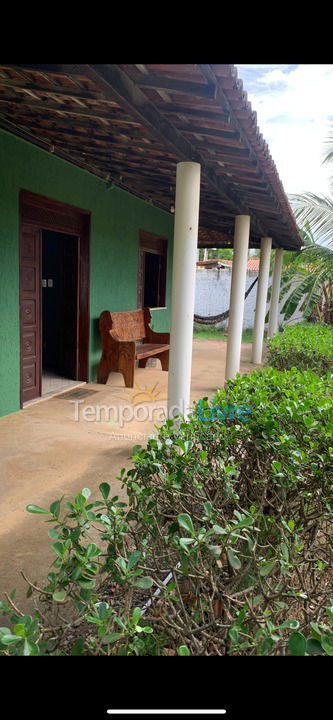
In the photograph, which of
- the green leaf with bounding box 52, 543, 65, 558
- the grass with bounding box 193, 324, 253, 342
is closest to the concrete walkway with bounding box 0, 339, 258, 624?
the green leaf with bounding box 52, 543, 65, 558

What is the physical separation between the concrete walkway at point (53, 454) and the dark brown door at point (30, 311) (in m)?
0.31

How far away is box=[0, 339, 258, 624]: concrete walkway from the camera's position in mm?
2725

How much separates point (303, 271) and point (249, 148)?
10.8 meters

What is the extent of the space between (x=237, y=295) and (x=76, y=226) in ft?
7.86

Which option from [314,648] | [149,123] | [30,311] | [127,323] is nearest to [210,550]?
[314,648]

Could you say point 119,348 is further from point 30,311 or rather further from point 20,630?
point 20,630

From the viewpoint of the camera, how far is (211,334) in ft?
55.5

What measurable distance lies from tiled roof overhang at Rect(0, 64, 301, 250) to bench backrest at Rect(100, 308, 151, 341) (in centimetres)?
199

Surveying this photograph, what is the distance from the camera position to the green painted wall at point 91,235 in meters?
5.14

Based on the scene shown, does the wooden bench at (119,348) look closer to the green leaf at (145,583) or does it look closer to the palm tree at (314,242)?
the palm tree at (314,242)
